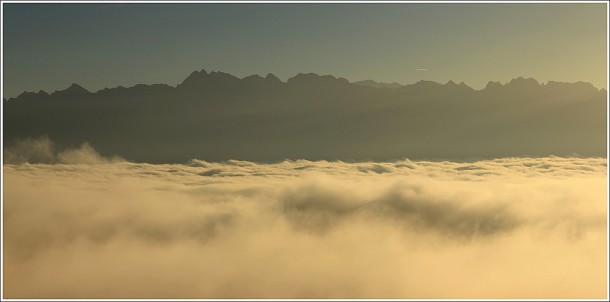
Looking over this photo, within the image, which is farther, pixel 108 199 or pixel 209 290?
pixel 108 199

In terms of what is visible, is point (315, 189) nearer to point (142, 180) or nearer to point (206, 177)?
point (206, 177)

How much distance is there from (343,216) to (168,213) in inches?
1287

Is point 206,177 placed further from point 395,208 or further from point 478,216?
point 478,216

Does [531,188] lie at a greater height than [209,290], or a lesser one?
greater

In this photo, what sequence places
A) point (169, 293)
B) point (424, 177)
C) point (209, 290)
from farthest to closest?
point (424, 177) < point (209, 290) < point (169, 293)

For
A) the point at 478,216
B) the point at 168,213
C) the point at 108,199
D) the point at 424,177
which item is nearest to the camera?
the point at 168,213

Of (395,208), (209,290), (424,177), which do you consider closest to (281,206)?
(395,208)

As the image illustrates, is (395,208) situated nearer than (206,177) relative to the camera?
Yes

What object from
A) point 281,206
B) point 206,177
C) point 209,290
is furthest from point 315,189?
point 209,290

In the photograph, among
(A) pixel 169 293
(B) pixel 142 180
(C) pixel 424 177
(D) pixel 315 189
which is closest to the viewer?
(A) pixel 169 293

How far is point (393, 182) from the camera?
119875 millimetres

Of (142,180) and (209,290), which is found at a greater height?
(142,180)

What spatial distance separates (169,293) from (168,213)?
46.8 m

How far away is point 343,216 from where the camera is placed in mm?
100375
